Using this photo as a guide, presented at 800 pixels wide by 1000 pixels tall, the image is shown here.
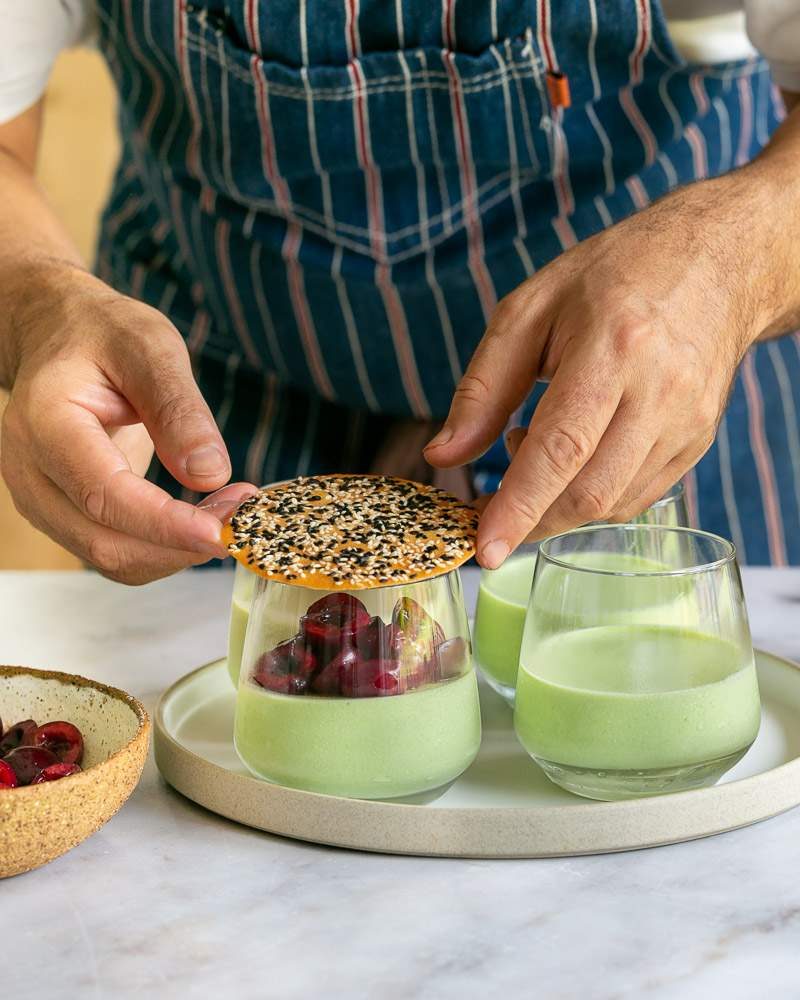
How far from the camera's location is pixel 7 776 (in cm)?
83

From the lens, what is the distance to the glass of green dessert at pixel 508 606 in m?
1.07

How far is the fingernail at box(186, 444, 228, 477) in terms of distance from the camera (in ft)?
3.05

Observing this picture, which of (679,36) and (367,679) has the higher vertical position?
(679,36)

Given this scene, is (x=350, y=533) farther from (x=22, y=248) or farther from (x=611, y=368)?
(x=22, y=248)

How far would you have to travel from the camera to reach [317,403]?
173 cm

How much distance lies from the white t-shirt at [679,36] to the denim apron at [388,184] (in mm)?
32

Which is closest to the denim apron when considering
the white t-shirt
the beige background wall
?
the white t-shirt

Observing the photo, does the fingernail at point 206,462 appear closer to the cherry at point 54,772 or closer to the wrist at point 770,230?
the cherry at point 54,772

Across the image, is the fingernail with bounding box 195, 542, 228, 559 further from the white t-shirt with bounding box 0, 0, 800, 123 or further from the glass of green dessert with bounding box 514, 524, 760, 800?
the white t-shirt with bounding box 0, 0, 800, 123

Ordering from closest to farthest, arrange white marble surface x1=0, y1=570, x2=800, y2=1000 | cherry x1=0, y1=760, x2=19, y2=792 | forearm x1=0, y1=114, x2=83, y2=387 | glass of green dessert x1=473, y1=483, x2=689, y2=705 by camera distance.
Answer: white marble surface x1=0, y1=570, x2=800, y2=1000 < cherry x1=0, y1=760, x2=19, y2=792 < glass of green dessert x1=473, y1=483, x2=689, y2=705 < forearm x1=0, y1=114, x2=83, y2=387

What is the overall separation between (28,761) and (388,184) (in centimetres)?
84

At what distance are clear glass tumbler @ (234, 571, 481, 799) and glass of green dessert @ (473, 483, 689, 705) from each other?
18cm

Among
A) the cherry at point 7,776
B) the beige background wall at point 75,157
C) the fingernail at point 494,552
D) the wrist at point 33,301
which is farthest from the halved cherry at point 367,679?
the beige background wall at point 75,157

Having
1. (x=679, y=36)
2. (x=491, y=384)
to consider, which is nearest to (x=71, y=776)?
(x=491, y=384)
